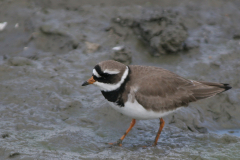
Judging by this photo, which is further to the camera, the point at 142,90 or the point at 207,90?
the point at 207,90

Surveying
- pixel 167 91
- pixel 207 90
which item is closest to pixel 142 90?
pixel 167 91

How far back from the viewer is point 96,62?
8.38 metres

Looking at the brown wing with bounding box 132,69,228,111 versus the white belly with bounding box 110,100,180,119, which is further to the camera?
the brown wing with bounding box 132,69,228,111

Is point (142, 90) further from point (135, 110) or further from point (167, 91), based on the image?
point (167, 91)

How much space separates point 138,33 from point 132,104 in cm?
387

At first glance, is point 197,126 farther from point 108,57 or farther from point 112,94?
point 108,57

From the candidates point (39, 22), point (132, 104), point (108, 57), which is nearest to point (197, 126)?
point (132, 104)

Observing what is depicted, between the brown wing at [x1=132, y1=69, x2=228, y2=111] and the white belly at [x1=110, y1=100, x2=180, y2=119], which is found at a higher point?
the brown wing at [x1=132, y1=69, x2=228, y2=111]

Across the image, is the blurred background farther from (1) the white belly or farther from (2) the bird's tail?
(2) the bird's tail

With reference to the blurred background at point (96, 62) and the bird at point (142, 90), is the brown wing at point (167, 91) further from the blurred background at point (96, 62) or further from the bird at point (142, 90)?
the blurred background at point (96, 62)

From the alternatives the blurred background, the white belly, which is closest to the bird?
the white belly

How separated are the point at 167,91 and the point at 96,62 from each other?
105 inches

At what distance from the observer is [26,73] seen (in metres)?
7.83

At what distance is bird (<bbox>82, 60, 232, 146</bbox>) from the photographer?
5.84 m
